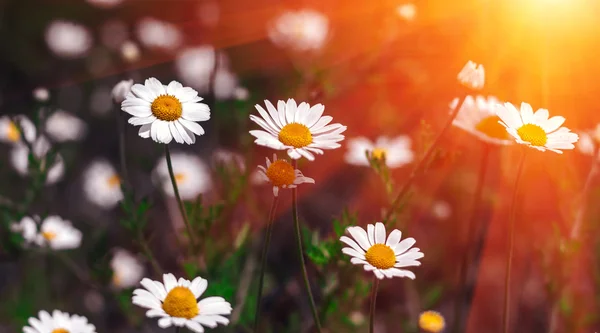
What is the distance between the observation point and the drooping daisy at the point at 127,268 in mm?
2857

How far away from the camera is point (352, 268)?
173 cm

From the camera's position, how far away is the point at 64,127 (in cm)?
359

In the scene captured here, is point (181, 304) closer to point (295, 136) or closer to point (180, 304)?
point (180, 304)

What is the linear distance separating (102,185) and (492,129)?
226 centimetres

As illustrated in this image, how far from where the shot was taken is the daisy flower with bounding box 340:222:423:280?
52.1 inches

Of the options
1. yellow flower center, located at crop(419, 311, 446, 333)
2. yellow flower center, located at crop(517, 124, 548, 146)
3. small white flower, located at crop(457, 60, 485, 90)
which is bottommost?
yellow flower center, located at crop(419, 311, 446, 333)

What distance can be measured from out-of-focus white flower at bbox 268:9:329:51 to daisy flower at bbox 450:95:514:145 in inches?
62.2

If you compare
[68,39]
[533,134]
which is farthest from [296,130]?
[68,39]

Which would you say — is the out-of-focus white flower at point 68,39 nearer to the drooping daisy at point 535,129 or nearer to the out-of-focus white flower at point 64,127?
the out-of-focus white flower at point 64,127

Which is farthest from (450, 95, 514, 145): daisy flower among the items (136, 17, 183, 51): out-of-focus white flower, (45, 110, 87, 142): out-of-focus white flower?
(136, 17, 183, 51): out-of-focus white flower

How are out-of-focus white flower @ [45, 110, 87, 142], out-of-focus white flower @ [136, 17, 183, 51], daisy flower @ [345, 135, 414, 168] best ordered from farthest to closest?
1. out-of-focus white flower @ [136, 17, 183, 51]
2. out-of-focus white flower @ [45, 110, 87, 142]
3. daisy flower @ [345, 135, 414, 168]

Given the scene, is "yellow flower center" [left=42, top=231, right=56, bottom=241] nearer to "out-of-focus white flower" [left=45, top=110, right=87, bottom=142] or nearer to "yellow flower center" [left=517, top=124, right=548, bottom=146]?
"out-of-focus white flower" [left=45, top=110, right=87, bottom=142]

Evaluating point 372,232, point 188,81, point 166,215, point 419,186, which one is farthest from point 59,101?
point 372,232

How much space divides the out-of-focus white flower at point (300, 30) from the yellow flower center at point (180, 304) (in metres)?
2.32
